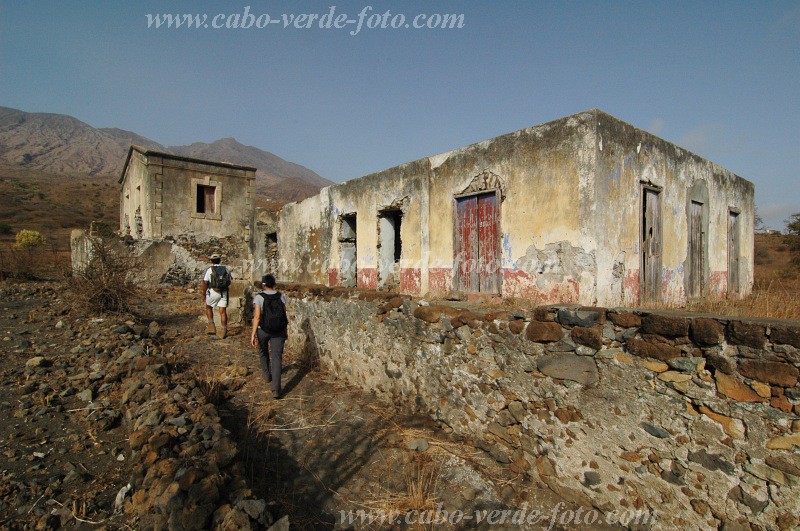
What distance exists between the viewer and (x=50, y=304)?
8766mm

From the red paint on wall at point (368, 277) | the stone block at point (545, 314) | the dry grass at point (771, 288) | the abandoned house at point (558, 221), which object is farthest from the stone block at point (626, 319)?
the red paint on wall at point (368, 277)

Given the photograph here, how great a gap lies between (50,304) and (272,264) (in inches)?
216

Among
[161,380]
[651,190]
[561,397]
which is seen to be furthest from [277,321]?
[651,190]

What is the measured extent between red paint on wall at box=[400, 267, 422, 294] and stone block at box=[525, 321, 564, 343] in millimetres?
3949

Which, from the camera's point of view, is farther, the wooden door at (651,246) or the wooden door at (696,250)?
the wooden door at (696,250)

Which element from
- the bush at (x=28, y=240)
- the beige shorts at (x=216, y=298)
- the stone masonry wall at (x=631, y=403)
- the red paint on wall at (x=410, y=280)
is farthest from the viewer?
the bush at (x=28, y=240)

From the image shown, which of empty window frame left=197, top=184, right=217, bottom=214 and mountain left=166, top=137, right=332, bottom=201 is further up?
mountain left=166, top=137, right=332, bottom=201

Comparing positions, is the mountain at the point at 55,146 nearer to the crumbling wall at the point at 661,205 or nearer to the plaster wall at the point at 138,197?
the plaster wall at the point at 138,197

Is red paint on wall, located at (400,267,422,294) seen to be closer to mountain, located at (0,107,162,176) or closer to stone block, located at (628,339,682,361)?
stone block, located at (628,339,682,361)

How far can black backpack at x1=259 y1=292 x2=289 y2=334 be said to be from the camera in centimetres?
576

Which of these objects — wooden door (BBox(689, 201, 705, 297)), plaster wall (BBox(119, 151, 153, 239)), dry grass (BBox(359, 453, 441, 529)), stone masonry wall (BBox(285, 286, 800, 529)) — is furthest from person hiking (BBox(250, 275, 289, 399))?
plaster wall (BBox(119, 151, 153, 239))

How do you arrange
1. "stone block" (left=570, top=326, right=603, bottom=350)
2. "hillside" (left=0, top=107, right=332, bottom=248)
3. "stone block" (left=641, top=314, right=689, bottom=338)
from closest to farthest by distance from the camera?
"stone block" (left=641, top=314, right=689, bottom=338), "stone block" (left=570, top=326, right=603, bottom=350), "hillside" (left=0, top=107, right=332, bottom=248)

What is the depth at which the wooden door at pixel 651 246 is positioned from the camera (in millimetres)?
6273

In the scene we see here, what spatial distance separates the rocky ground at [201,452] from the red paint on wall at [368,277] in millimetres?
2857
